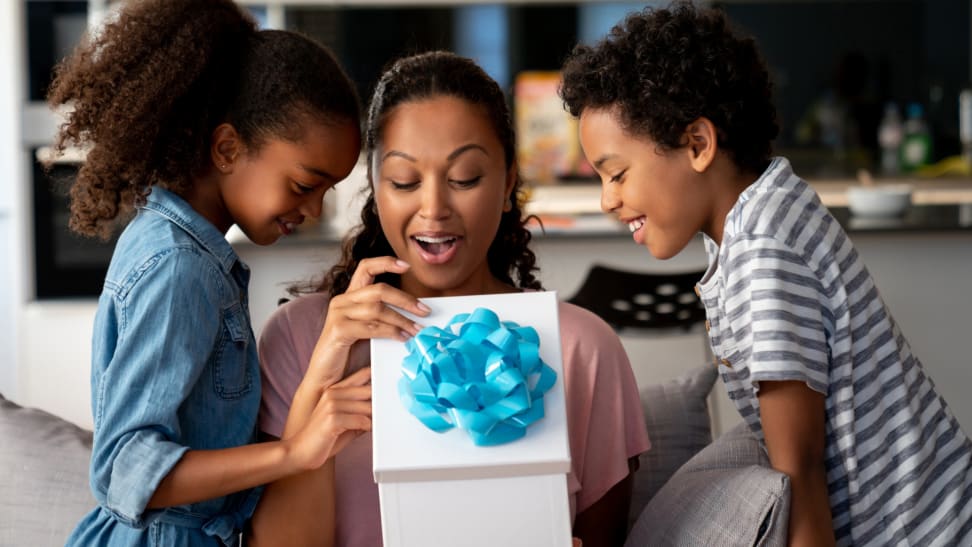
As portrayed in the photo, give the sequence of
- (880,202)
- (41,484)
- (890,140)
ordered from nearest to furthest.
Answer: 1. (41,484)
2. (880,202)
3. (890,140)

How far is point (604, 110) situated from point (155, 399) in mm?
724

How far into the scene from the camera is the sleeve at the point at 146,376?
4.20 ft

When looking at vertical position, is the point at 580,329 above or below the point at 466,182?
below

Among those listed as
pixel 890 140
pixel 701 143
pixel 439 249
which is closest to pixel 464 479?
pixel 439 249

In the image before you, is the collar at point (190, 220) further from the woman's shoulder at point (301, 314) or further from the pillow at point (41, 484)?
the pillow at point (41, 484)

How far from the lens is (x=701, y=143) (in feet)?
5.13

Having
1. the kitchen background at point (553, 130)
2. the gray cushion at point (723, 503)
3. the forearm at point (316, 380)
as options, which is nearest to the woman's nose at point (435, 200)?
the forearm at point (316, 380)

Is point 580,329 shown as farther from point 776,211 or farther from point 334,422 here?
point 334,422

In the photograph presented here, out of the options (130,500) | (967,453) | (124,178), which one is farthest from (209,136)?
(967,453)

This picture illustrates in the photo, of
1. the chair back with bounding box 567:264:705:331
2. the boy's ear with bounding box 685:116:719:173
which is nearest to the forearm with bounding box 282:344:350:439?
the boy's ear with bounding box 685:116:719:173

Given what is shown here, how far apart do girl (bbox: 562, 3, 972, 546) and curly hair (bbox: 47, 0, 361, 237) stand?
396 millimetres

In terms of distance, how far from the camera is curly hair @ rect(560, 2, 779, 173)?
1.56 metres

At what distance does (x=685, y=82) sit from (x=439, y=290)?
445 millimetres

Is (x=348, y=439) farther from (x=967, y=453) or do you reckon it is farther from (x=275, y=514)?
(x=967, y=453)
